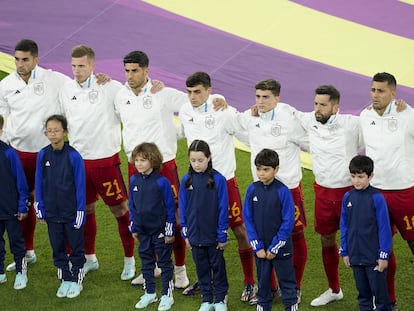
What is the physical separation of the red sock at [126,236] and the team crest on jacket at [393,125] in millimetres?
2402

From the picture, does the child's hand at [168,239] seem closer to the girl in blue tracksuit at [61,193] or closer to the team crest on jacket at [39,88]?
the girl in blue tracksuit at [61,193]

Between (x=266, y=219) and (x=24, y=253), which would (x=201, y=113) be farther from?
(x=24, y=253)

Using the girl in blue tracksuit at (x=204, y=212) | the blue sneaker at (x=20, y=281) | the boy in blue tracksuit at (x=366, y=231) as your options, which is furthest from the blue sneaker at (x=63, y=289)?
the boy in blue tracksuit at (x=366, y=231)

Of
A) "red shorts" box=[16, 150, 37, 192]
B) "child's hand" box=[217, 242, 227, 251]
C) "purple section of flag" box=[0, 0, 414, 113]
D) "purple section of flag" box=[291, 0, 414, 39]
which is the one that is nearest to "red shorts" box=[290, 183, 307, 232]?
"child's hand" box=[217, 242, 227, 251]

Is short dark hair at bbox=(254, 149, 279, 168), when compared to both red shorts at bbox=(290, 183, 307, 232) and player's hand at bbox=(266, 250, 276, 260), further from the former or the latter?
player's hand at bbox=(266, 250, 276, 260)

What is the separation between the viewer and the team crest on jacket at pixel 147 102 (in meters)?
8.39

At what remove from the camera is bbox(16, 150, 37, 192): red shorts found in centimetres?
876

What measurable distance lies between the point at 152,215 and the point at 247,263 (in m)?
0.89

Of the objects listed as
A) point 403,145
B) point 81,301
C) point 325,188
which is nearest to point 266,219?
point 325,188

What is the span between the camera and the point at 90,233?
8.87 m

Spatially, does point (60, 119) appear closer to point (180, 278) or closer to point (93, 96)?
point (93, 96)

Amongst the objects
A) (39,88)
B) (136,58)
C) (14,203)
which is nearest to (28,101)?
(39,88)

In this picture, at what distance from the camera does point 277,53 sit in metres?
12.7

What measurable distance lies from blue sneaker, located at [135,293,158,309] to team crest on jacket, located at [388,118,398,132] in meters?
2.29
